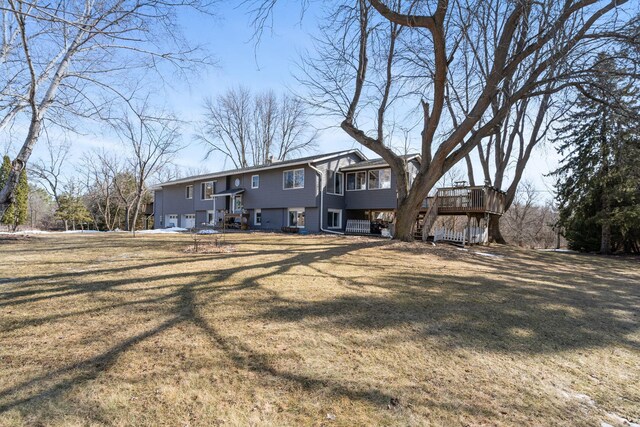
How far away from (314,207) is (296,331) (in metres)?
16.5

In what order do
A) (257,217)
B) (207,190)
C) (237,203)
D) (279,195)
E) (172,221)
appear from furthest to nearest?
1. (172,221)
2. (207,190)
3. (237,203)
4. (257,217)
5. (279,195)

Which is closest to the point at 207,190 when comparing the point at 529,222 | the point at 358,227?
the point at 358,227

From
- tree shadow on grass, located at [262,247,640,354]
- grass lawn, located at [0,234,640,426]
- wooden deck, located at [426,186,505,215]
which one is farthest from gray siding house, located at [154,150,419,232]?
grass lawn, located at [0,234,640,426]

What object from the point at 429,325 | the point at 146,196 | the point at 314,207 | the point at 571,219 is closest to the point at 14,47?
the point at 429,325

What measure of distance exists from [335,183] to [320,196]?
198 cm

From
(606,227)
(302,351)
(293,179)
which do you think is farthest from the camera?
(293,179)

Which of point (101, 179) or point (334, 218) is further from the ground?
point (101, 179)

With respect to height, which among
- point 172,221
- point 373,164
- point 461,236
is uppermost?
point 373,164

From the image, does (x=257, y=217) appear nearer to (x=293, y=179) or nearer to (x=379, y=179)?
(x=293, y=179)

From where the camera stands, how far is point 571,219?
770 inches

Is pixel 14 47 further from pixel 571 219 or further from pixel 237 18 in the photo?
pixel 571 219

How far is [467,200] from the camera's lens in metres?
16.3

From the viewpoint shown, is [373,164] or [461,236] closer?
[461,236]

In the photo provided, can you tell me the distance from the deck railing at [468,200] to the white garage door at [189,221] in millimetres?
21970
